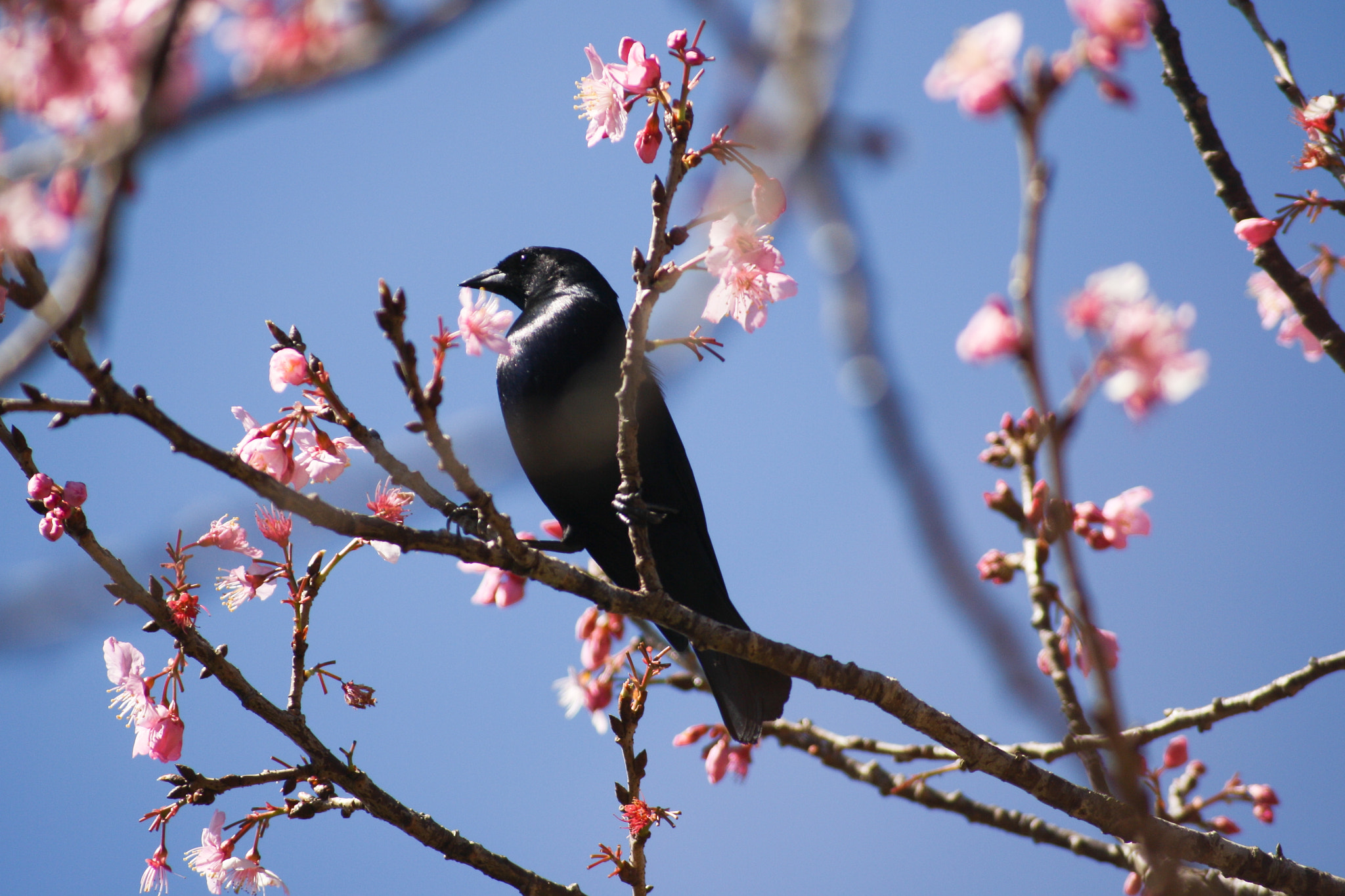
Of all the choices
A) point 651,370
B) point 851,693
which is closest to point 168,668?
point 851,693

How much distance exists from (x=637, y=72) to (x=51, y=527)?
1610 mm

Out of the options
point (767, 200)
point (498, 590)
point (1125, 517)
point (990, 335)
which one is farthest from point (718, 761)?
point (990, 335)

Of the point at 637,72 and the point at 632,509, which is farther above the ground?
the point at 637,72

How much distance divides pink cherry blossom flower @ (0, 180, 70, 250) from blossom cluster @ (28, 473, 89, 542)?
3.50 ft

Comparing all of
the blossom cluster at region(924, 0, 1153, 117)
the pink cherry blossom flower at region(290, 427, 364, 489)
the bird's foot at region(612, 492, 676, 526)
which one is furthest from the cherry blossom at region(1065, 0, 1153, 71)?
the pink cherry blossom flower at region(290, 427, 364, 489)

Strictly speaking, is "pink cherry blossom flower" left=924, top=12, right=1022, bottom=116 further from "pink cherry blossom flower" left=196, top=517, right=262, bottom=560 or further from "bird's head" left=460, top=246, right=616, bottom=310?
"bird's head" left=460, top=246, right=616, bottom=310

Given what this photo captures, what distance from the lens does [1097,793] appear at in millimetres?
2441

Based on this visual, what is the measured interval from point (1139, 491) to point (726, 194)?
6.54 feet

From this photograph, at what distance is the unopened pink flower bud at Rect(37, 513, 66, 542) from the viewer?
217 centimetres

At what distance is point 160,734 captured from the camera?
7.77 ft

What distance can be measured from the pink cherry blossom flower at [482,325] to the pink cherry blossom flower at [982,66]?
1.16m

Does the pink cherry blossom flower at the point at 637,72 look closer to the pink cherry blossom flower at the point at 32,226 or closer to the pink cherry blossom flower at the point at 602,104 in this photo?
the pink cherry blossom flower at the point at 602,104

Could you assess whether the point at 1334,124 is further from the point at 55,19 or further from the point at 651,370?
the point at 55,19

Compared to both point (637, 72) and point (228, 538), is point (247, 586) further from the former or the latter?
point (637, 72)
